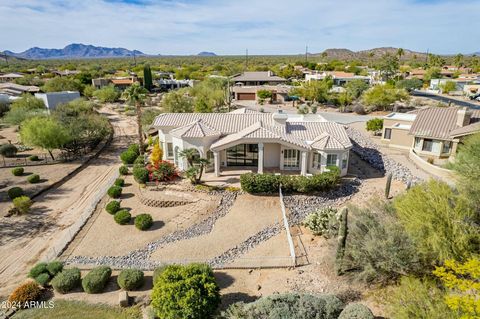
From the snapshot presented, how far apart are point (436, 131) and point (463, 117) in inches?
107

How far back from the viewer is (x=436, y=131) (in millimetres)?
33062

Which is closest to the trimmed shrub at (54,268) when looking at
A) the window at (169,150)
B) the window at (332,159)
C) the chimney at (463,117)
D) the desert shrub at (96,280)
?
the desert shrub at (96,280)

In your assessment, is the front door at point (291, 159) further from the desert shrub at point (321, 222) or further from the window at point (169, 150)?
the window at point (169, 150)

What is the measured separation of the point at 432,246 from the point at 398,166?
18.7 meters

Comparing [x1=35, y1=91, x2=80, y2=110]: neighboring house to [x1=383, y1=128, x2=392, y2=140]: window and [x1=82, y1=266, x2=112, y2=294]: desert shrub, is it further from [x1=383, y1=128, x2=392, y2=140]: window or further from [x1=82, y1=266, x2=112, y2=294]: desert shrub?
[x1=383, y1=128, x2=392, y2=140]: window

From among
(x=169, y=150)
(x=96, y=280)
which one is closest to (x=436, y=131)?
(x=169, y=150)

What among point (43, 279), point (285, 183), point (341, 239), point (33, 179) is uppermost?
point (341, 239)

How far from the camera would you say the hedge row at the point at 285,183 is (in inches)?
1052

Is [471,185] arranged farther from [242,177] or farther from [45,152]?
[45,152]

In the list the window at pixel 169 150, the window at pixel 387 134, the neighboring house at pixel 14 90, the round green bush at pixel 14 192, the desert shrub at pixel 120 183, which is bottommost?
the round green bush at pixel 14 192

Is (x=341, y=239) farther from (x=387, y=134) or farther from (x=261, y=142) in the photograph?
(x=387, y=134)

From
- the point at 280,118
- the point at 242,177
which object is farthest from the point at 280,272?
the point at 280,118

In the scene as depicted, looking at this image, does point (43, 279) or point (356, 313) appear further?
point (43, 279)

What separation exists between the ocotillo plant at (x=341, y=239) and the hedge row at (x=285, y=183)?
1019cm
